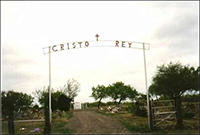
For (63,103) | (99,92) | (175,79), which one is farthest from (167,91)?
(99,92)

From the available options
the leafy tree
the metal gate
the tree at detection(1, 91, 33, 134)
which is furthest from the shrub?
the tree at detection(1, 91, 33, 134)

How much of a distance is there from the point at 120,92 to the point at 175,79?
21012 millimetres

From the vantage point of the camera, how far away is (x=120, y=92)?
40.0 m

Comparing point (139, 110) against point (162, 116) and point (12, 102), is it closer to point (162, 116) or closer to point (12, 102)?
point (162, 116)

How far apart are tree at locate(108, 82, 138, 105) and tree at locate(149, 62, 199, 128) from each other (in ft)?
57.4

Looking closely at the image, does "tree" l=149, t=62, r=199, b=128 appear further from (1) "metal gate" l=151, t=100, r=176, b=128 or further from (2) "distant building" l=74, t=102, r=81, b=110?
(2) "distant building" l=74, t=102, r=81, b=110

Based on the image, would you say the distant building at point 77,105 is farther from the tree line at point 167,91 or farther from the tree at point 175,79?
the tree at point 175,79

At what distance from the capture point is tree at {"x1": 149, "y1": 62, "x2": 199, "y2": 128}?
19391 mm

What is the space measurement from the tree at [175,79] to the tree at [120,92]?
17.5m

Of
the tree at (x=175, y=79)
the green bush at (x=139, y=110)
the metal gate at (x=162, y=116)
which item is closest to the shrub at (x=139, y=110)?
the green bush at (x=139, y=110)

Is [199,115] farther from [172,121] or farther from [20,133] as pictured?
[20,133]

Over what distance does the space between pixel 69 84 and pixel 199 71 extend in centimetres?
1700

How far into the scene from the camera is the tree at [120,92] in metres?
39.7

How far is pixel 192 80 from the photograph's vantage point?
803 inches
